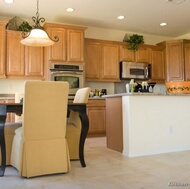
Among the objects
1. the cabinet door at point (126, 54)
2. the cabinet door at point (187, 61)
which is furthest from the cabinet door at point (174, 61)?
the cabinet door at point (126, 54)

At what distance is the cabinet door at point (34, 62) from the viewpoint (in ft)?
16.5

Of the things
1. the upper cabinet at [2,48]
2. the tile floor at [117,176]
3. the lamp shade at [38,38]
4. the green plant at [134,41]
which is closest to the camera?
the tile floor at [117,176]

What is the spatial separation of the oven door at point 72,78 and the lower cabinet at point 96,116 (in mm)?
412

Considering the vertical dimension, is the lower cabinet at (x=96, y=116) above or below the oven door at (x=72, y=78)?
below

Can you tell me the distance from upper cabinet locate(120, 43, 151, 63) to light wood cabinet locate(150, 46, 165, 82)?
173 millimetres

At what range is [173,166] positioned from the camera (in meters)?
2.75

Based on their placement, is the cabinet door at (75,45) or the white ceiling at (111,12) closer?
the white ceiling at (111,12)

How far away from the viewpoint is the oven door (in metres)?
5.10

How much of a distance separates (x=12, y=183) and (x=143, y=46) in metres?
5.03

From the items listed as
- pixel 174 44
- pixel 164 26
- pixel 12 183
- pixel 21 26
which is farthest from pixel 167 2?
pixel 12 183

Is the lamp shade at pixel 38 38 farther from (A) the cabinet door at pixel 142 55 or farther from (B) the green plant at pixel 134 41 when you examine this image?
(A) the cabinet door at pixel 142 55

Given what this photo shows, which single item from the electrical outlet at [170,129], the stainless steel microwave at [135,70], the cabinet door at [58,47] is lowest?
the electrical outlet at [170,129]

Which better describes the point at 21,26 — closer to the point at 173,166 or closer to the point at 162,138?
the point at 162,138

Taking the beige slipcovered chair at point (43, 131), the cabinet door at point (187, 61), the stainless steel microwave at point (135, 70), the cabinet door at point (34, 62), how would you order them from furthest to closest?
the cabinet door at point (187, 61)
the stainless steel microwave at point (135, 70)
the cabinet door at point (34, 62)
the beige slipcovered chair at point (43, 131)
